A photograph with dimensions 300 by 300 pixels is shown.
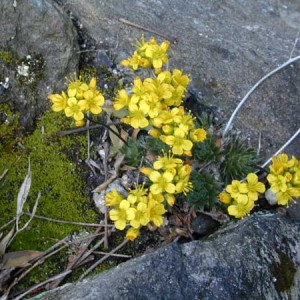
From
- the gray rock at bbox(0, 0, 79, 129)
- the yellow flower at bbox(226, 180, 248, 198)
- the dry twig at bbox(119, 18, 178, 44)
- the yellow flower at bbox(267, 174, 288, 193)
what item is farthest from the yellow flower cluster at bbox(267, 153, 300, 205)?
the gray rock at bbox(0, 0, 79, 129)

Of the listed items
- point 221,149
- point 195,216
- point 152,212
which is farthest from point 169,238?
point 221,149

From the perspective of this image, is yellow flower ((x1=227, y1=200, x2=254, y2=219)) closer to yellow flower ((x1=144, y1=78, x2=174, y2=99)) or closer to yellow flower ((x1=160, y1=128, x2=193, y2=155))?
yellow flower ((x1=160, y1=128, x2=193, y2=155))

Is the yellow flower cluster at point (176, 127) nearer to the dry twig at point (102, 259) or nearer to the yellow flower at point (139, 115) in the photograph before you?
the yellow flower at point (139, 115)

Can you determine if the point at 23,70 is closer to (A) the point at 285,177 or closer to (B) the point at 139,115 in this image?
(B) the point at 139,115

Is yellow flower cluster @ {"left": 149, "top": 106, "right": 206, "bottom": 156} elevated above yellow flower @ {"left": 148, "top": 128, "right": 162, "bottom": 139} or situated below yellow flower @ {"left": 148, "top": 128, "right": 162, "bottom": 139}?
above

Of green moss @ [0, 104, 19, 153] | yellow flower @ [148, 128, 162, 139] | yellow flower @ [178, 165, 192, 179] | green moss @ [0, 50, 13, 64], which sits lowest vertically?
green moss @ [0, 104, 19, 153]

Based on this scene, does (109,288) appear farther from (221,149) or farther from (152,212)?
(221,149)
